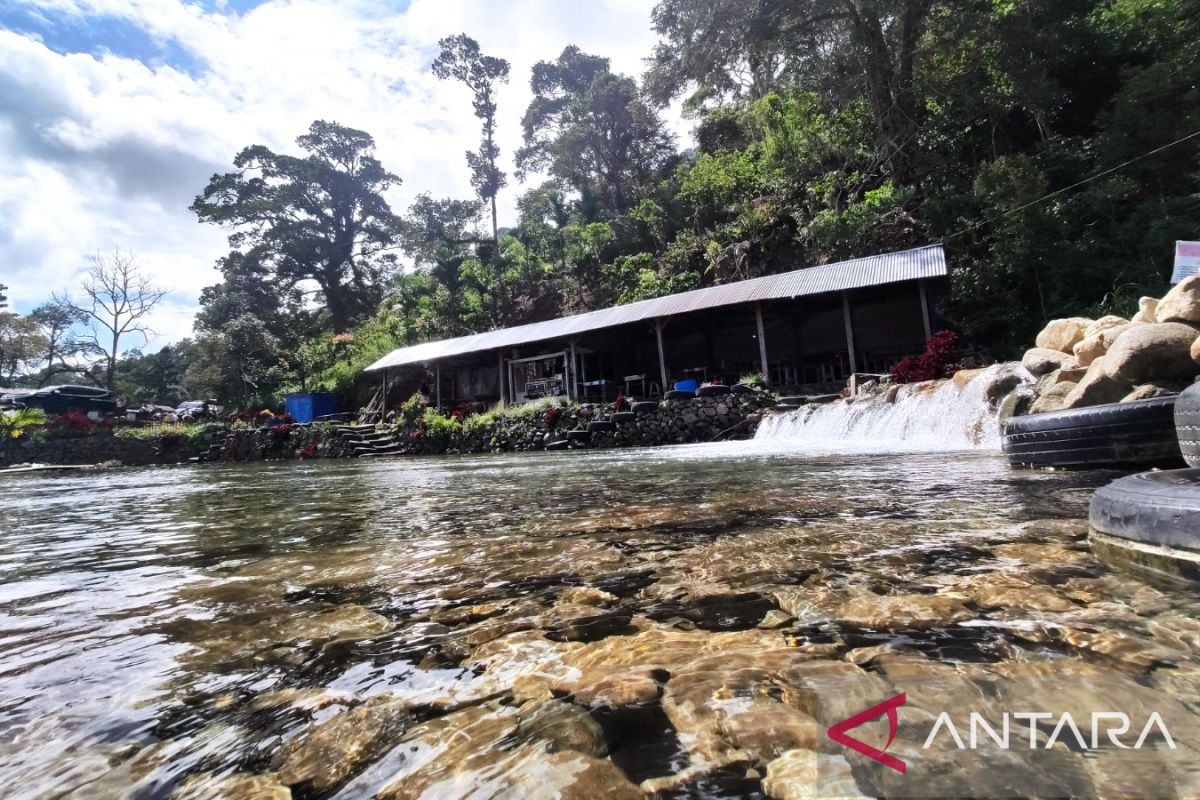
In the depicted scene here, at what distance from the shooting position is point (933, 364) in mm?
12055

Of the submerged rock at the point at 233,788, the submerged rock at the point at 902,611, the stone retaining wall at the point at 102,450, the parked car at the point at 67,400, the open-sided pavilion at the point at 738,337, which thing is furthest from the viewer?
the parked car at the point at 67,400

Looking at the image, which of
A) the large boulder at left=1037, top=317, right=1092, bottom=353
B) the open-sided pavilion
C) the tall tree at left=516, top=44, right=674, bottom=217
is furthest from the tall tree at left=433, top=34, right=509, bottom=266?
the large boulder at left=1037, top=317, right=1092, bottom=353

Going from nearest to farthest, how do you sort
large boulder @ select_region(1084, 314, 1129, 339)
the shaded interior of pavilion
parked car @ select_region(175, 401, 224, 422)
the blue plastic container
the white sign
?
the white sign
large boulder @ select_region(1084, 314, 1129, 339)
the shaded interior of pavilion
the blue plastic container
parked car @ select_region(175, 401, 224, 422)

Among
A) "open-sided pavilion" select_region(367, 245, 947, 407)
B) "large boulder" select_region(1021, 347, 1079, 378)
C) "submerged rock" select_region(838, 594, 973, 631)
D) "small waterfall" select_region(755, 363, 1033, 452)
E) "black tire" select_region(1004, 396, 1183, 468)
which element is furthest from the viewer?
"open-sided pavilion" select_region(367, 245, 947, 407)

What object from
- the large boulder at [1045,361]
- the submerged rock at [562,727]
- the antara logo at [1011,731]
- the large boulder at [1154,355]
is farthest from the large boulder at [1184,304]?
the submerged rock at [562,727]

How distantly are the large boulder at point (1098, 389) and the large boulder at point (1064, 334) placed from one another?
116 inches

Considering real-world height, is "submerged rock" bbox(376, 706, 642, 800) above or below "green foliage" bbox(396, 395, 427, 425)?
below

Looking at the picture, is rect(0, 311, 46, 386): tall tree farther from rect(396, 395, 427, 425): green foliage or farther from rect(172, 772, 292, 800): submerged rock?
rect(172, 772, 292, 800): submerged rock

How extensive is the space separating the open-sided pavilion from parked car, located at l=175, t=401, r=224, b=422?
1337 cm

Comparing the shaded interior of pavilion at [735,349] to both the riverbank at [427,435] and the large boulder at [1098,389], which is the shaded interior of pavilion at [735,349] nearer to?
the riverbank at [427,435]

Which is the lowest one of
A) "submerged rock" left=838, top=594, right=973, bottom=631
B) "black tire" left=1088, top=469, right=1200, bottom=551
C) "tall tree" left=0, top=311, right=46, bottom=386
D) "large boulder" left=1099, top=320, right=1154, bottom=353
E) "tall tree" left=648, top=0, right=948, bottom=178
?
"submerged rock" left=838, top=594, right=973, bottom=631

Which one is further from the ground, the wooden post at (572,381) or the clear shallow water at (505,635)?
the wooden post at (572,381)

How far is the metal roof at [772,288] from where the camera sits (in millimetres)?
13716

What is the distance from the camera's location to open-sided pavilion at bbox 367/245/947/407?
48.5 ft
